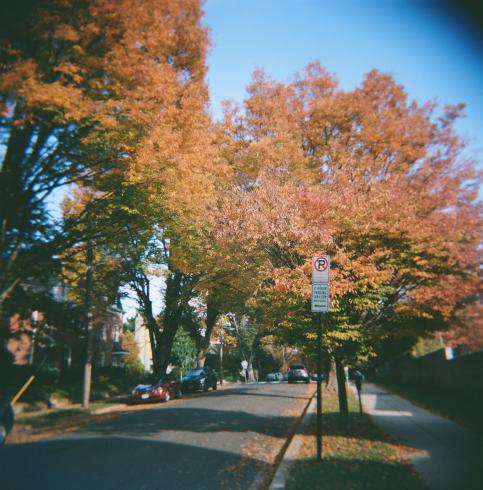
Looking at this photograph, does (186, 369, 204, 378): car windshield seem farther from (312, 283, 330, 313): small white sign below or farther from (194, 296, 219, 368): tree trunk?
(312, 283, 330, 313): small white sign below

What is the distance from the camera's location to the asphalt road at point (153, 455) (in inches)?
253

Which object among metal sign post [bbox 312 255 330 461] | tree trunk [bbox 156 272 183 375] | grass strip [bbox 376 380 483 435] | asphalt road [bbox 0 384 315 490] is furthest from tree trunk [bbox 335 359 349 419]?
tree trunk [bbox 156 272 183 375]

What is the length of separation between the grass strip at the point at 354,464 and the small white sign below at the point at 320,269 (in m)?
3.13

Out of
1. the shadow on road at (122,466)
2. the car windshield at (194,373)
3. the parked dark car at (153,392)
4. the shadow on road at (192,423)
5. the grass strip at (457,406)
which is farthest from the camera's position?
the car windshield at (194,373)

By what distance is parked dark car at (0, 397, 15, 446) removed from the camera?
31.5 ft

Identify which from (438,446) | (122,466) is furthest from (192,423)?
(438,446)

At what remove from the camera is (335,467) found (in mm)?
6883

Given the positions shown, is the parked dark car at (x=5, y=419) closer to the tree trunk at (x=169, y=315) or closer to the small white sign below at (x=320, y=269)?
the small white sign below at (x=320, y=269)

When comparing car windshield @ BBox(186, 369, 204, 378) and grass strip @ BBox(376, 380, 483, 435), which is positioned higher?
car windshield @ BBox(186, 369, 204, 378)

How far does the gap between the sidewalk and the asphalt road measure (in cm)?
273

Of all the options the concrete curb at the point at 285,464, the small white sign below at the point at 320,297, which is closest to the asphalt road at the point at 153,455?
the concrete curb at the point at 285,464

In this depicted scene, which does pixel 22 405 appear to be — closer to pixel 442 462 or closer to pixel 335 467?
pixel 335 467

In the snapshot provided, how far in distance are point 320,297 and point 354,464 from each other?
2962 millimetres

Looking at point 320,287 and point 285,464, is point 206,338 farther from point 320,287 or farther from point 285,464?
point 320,287
